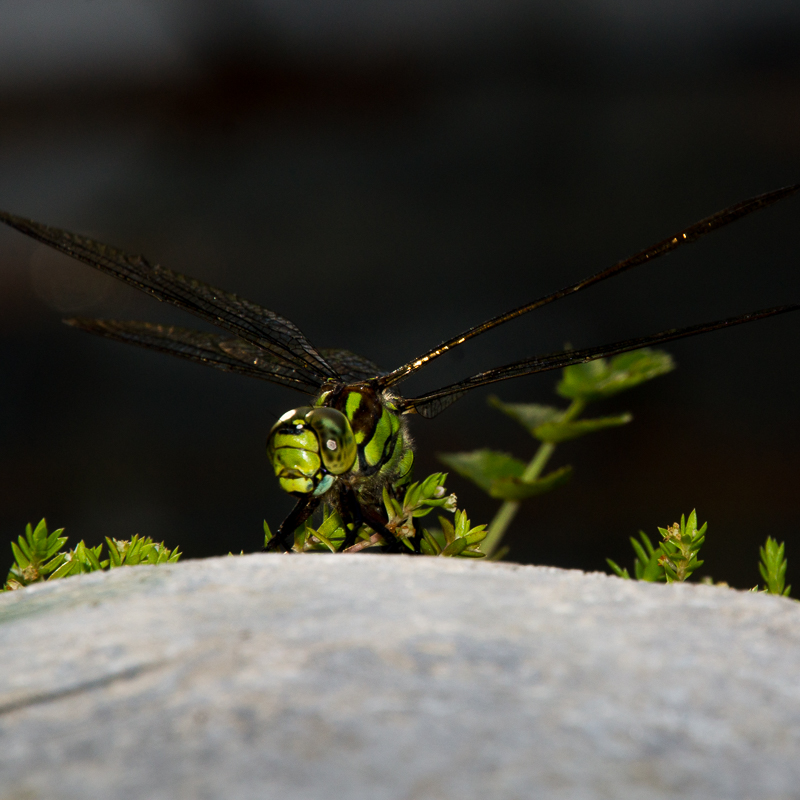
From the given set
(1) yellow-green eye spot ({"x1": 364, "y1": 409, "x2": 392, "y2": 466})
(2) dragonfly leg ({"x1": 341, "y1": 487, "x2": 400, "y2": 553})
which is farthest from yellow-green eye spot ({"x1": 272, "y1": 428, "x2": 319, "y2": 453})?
(1) yellow-green eye spot ({"x1": 364, "y1": 409, "x2": 392, "y2": 466})

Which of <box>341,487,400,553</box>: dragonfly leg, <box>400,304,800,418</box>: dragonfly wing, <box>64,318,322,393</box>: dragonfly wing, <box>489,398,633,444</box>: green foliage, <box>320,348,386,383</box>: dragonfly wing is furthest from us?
<box>320,348,386,383</box>: dragonfly wing

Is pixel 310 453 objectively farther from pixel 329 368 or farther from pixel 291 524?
pixel 329 368

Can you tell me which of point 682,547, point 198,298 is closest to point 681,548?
point 682,547

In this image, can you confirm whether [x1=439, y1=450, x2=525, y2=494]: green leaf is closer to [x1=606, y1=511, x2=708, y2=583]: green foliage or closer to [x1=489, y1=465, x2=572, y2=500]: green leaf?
[x1=489, y1=465, x2=572, y2=500]: green leaf

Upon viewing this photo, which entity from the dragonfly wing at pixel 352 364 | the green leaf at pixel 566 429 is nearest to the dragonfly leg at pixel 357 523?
the green leaf at pixel 566 429

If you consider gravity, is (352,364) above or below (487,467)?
above

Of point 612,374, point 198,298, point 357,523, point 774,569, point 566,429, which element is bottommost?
point 774,569

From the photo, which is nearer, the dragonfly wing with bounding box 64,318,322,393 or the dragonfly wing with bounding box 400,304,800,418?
the dragonfly wing with bounding box 400,304,800,418
